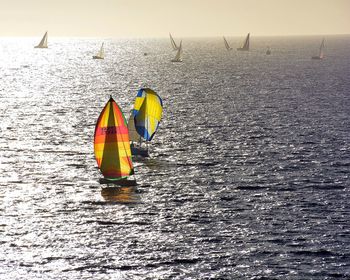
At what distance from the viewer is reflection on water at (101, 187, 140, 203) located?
59.6 m

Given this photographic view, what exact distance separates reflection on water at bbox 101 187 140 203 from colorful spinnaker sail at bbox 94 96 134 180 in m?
1.24

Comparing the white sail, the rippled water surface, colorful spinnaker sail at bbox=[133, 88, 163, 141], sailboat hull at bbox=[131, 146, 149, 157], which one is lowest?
the rippled water surface

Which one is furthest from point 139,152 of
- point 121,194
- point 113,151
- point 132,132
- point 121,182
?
point 121,194

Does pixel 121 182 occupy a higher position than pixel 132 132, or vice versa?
pixel 132 132

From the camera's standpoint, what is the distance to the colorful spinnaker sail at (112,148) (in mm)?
63562

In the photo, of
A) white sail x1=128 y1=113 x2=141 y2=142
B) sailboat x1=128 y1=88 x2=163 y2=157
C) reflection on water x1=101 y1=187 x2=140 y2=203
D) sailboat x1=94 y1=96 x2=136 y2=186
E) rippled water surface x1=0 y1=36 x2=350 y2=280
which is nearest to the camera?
rippled water surface x1=0 y1=36 x2=350 y2=280

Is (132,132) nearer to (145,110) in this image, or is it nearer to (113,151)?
(145,110)

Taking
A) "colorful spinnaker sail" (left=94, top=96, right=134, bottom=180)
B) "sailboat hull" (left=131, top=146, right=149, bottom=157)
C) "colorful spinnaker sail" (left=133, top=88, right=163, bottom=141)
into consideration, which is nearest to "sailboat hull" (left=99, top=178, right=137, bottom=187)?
"colorful spinnaker sail" (left=94, top=96, right=134, bottom=180)

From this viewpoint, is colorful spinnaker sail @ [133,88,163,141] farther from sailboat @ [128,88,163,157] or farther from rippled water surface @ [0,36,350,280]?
rippled water surface @ [0,36,350,280]

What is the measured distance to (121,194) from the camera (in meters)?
61.4

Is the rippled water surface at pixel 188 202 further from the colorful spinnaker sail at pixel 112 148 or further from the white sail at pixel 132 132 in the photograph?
the white sail at pixel 132 132

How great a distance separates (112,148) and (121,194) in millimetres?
4905

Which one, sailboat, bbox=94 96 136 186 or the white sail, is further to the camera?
the white sail

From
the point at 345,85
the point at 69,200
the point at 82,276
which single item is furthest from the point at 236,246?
the point at 345,85
